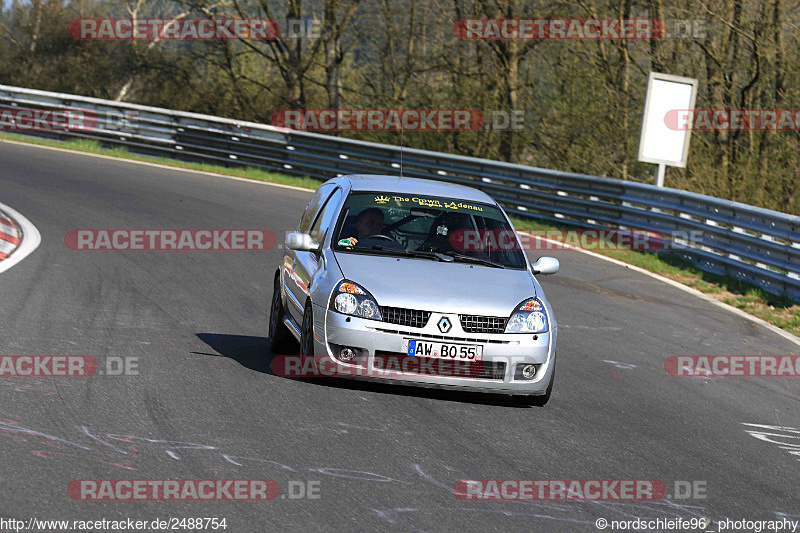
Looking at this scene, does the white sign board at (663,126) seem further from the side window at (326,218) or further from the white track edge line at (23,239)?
the side window at (326,218)

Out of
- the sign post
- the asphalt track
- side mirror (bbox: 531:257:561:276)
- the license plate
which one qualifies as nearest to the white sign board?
the sign post

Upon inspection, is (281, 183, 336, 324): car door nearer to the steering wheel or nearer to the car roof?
the car roof

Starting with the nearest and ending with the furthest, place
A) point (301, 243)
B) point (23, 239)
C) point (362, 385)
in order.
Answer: point (362, 385) → point (301, 243) → point (23, 239)

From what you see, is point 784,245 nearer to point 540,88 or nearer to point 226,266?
point 226,266

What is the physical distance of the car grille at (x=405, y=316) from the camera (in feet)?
22.6

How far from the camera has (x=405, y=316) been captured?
6910 millimetres

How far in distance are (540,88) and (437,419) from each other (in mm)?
19913

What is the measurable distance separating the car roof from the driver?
0.36 m

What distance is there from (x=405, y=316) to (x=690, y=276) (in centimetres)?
965

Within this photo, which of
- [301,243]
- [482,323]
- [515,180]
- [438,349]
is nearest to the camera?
[438,349]

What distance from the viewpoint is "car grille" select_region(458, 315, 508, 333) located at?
6934mm

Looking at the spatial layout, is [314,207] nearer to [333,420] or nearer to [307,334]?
[307,334]

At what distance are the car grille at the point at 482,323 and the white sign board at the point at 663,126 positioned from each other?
40.1 feet

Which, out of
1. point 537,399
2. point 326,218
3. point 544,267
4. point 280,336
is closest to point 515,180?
point 326,218
